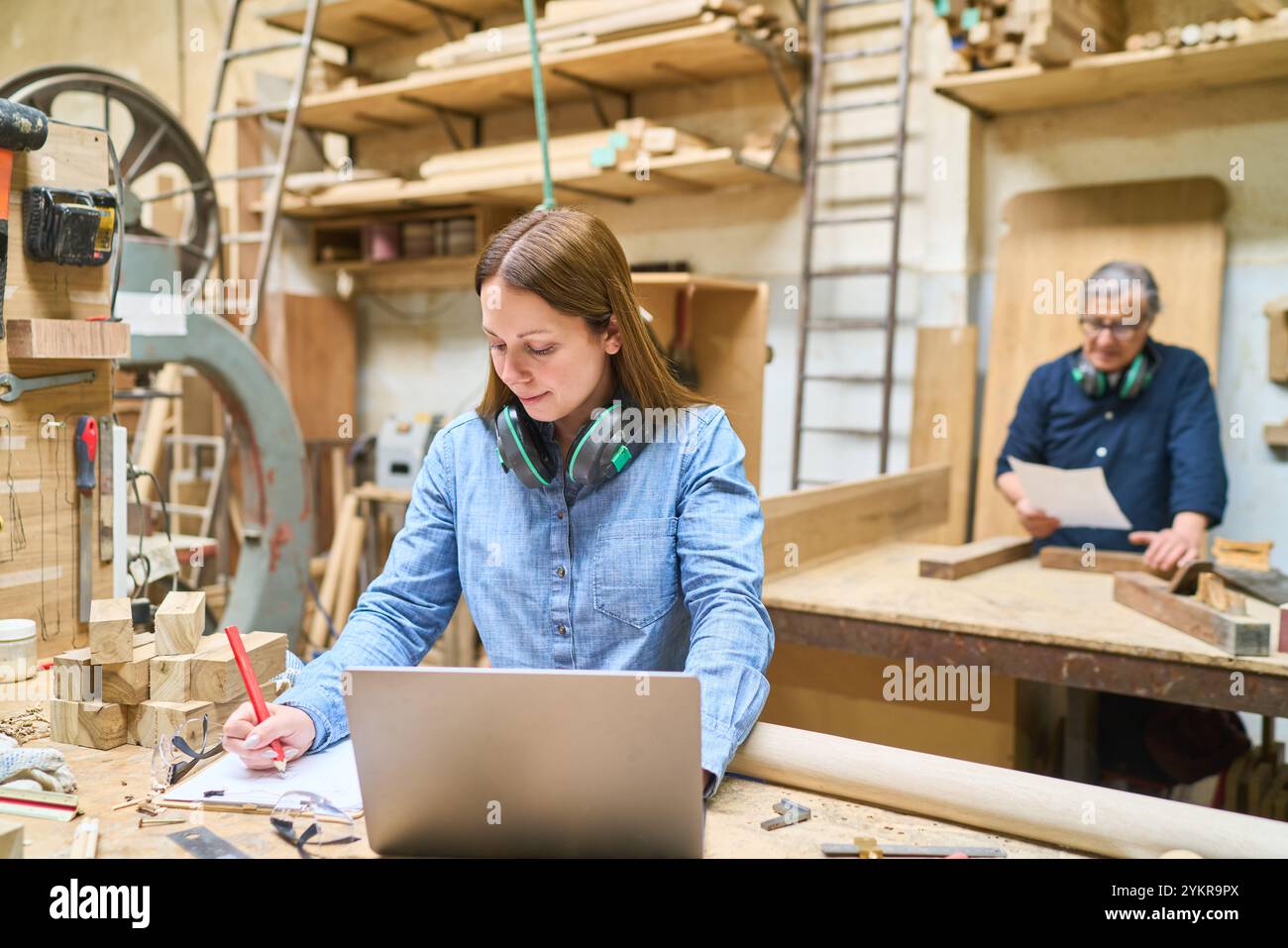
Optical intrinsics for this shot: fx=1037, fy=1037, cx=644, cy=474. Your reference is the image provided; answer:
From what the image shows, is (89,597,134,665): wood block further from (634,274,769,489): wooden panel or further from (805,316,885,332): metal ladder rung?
(805,316,885,332): metal ladder rung

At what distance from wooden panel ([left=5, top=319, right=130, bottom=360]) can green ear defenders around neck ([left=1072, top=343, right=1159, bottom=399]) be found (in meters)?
2.69

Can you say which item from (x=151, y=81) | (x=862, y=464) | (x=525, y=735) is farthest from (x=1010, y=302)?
(x=151, y=81)

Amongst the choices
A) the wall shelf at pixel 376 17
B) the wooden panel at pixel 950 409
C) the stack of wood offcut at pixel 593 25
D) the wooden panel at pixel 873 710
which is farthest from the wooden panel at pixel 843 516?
the wall shelf at pixel 376 17

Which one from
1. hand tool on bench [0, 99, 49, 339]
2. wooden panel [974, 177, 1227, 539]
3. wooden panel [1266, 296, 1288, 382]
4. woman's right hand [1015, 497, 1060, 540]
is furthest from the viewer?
wooden panel [974, 177, 1227, 539]

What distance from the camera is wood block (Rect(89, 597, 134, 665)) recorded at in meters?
1.33

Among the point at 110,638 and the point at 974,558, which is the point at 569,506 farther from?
the point at 974,558

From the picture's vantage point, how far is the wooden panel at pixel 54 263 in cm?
167

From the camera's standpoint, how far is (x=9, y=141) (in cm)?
161

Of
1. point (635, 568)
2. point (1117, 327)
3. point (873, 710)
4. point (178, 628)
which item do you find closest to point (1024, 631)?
point (873, 710)

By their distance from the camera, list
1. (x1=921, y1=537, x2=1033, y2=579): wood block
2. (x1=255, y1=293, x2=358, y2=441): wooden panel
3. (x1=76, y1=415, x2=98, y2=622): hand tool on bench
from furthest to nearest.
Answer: (x1=255, y1=293, x2=358, y2=441): wooden panel < (x1=921, y1=537, x2=1033, y2=579): wood block < (x1=76, y1=415, x2=98, y2=622): hand tool on bench

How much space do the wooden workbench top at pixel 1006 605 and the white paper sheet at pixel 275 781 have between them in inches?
53.6

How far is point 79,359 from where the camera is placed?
1797mm

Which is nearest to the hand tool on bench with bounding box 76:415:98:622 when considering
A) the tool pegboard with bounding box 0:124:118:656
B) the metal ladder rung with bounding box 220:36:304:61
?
the tool pegboard with bounding box 0:124:118:656

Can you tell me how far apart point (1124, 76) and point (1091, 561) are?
169 centimetres
